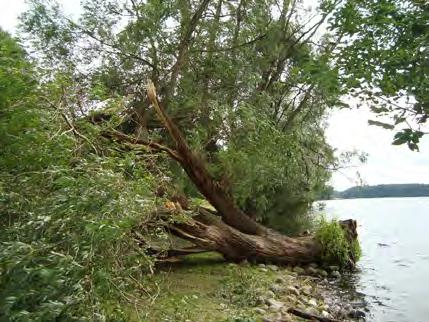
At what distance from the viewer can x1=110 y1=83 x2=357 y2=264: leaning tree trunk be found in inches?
280

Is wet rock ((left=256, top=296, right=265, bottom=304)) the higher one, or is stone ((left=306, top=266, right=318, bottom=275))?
wet rock ((left=256, top=296, right=265, bottom=304))

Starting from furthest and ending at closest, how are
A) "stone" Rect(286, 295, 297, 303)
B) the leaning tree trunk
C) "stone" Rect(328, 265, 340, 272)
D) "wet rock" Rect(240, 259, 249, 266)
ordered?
"stone" Rect(328, 265, 340, 272)
"wet rock" Rect(240, 259, 249, 266)
the leaning tree trunk
"stone" Rect(286, 295, 297, 303)

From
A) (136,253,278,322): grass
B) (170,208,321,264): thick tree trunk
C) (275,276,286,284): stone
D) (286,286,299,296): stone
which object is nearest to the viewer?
(136,253,278,322): grass

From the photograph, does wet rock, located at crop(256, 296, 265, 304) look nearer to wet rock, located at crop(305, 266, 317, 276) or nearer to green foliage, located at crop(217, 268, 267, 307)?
green foliage, located at crop(217, 268, 267, 307)

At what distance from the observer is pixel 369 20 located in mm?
2971

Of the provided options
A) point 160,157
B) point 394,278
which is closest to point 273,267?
point 394,278

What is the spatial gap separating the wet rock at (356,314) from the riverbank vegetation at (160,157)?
499 millimetres

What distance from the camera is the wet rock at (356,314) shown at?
20.5 feet

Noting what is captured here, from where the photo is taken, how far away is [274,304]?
5875 mm

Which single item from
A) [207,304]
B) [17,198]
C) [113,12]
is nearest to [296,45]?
[113,12]

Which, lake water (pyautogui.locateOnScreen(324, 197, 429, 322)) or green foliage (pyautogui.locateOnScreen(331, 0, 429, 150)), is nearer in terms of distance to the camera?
green foliage (pyautogui.locateOnScreen(331, 0, 429, 150))

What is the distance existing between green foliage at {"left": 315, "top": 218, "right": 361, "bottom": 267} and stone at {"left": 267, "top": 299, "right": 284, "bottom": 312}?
3.59 m

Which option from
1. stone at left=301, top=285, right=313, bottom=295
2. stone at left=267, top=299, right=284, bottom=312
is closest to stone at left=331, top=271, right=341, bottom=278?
stone at left=301, top=285, right=313, bottom=295

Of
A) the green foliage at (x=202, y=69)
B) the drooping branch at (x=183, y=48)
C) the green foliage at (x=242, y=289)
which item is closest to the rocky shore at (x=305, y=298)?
the green foliage at (x=242, y=289)
